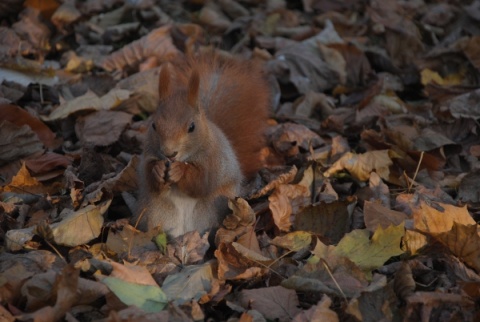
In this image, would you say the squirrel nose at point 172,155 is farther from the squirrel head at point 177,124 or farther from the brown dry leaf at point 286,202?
the brown dry leaf at point 286,202

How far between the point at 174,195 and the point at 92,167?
1.79 feet

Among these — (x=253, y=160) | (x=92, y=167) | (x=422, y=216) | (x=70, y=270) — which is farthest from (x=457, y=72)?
(x=70, y=270)

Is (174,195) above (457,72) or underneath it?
above

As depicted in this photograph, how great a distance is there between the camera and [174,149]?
97.3 inches

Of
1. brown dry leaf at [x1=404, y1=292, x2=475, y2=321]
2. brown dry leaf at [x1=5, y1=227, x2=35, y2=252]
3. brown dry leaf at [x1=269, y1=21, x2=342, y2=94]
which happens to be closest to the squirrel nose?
brown dry leaf at [x1=5, y1=227, x2=35, y2=252]

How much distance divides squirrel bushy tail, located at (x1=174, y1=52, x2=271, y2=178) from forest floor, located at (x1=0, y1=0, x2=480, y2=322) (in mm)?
137

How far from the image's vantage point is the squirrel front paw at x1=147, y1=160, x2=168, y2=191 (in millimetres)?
2535

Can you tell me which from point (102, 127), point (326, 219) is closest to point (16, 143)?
point (102, 127)

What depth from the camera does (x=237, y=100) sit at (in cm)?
307

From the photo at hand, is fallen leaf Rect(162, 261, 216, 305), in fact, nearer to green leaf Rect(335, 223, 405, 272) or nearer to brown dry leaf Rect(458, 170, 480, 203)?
green leaf Rect(335, 223, 405, 272)

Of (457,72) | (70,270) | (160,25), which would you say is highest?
(70,270)

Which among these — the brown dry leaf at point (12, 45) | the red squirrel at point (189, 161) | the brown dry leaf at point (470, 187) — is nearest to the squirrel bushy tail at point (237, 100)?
the red squirrel at point (189, 161)

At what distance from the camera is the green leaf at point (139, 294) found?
82.6 inches

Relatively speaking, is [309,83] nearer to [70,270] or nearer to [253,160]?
[253,160]
